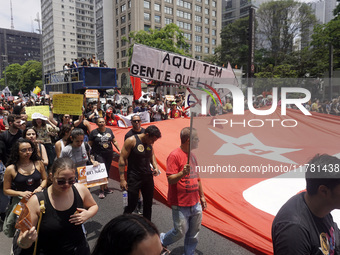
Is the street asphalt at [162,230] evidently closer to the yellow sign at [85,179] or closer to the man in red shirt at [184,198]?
the man in red shirt at [184,198]

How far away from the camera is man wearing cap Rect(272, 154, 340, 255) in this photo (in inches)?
60.5

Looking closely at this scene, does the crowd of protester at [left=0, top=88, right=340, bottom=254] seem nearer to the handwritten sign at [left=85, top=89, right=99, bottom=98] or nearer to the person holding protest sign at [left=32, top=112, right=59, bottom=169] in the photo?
the person holding protest sign at [left=32, top=112, right=59, bottom=169]

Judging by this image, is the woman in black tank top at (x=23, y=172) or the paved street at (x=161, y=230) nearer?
the woman in black tank top at (x=23, y=172)

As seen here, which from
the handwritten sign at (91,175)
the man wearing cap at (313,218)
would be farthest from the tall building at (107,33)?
the man wearing cap at (313,218)

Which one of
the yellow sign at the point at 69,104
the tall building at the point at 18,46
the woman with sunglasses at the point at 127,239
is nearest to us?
the woman with sunglasses at the point at 127,239

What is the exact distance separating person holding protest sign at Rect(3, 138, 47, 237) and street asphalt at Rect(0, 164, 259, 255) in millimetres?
1025

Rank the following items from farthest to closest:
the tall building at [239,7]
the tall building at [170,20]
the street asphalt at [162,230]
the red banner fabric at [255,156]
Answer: the tall building at [170,20] → the tall building at [239,7] → the street asphalt at [162,230] → the red banner fabric at [255,156]

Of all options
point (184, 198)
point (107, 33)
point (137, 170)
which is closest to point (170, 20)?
point (107, 33)

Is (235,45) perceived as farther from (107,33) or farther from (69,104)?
(69,104)

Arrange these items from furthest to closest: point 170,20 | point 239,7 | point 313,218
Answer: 1. point 170,20
2. point 239,7
3. point 313,218

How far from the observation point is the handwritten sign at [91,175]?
4.37 m

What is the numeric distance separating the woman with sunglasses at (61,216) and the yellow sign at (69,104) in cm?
436

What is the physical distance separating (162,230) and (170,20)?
64749 millimetres

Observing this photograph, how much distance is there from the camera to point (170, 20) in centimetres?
6325
